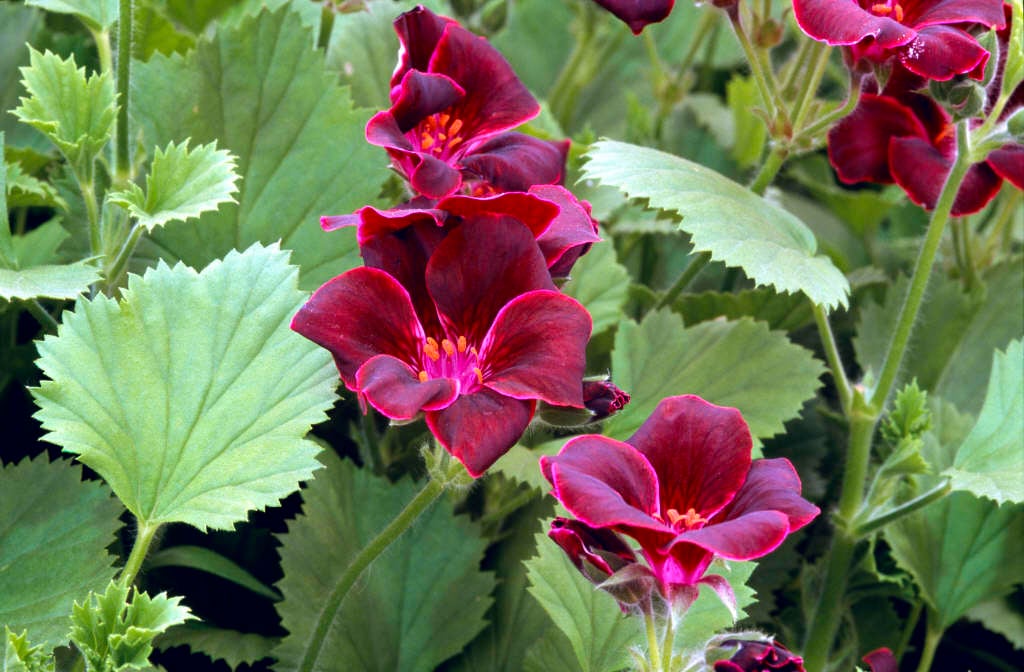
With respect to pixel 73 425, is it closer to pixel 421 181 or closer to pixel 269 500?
pixel 269 500

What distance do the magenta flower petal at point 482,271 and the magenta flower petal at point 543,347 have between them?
18mm

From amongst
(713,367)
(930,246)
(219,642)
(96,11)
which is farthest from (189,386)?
(930,246)

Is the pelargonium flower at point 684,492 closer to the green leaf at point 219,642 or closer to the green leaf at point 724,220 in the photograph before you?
the green leaf at point 724,220

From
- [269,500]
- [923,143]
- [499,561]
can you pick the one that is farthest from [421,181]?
[923,143]

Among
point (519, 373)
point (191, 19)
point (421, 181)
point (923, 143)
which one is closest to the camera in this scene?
point (519, 373)

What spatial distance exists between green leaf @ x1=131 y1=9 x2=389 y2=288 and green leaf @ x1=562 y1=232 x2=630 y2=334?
183 millimetres

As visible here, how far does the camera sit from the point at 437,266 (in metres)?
0.64

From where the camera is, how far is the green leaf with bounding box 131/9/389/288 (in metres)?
0.87

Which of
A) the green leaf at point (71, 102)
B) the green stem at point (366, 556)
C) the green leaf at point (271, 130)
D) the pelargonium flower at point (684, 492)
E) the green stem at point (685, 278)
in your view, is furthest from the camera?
the green stem at point (685, 278)

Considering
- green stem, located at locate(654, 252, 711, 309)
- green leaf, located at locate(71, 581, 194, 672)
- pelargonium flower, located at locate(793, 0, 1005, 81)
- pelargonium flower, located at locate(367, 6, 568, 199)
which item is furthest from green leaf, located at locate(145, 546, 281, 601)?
pelargonium flower, located at locate(793, 0, 1005, 81)

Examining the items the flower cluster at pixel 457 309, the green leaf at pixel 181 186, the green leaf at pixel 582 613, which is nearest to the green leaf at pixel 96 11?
the green leaf at pixel 181 186

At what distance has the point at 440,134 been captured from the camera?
32.0 inches

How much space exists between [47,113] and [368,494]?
1.09 feet

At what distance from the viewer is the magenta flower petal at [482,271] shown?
0.62 metres
